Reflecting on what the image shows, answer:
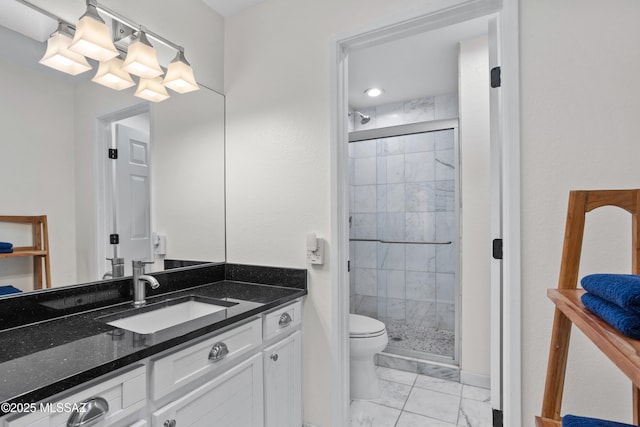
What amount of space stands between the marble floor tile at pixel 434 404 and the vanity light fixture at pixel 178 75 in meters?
2.24

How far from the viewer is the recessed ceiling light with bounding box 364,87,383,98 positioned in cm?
300

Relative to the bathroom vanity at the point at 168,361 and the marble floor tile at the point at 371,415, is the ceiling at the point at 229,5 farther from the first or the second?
the marble floor tile at the point at 371,415

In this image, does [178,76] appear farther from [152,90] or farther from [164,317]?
[164,317]

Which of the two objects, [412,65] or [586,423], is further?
[412,65]

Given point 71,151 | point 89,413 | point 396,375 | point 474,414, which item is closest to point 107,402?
point 89,413

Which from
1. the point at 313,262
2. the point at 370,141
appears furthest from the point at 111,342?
the point at 370,141

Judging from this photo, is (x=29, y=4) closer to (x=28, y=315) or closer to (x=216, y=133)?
(x=216, y=133)

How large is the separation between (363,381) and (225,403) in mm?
1150

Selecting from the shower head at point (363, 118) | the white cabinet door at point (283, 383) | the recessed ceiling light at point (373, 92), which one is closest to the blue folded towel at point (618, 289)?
the white cabinet door at point (283, 383)

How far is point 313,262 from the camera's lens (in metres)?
1.68

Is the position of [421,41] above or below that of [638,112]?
above

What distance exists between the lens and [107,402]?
0.85 meters

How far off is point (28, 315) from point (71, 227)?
1.18 feet

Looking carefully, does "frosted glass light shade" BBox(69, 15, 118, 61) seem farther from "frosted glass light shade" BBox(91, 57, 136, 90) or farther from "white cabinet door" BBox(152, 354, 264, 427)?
"white cabinet door" BBox(152, 354, 264, 427)
